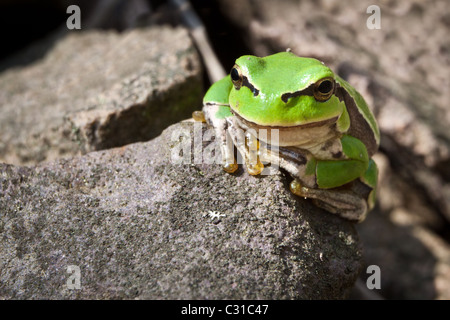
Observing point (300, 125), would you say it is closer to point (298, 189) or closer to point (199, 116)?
point (298, 189)

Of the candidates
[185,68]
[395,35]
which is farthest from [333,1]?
[185,68]

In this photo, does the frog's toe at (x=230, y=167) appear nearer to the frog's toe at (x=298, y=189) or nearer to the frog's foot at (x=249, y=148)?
the frog's foot at (x=249, y=148)

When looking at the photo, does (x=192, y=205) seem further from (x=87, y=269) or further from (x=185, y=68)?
(x=185, y=68)

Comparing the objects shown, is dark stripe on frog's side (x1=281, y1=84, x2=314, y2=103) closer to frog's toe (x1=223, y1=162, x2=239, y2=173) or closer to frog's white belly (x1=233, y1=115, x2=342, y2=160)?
frog's white belly (x1=233, y1=115, x2=342, y2=160)

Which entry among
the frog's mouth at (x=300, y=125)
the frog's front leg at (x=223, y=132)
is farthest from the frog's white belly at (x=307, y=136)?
the frog's front leg at (x=223, y=132)

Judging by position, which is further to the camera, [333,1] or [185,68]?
[333,1]

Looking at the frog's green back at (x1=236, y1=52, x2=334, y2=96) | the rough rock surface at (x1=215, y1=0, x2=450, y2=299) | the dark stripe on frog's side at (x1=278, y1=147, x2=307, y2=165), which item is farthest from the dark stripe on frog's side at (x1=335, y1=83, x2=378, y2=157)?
the rough rock surface at (x1=215, y1=0, x2=450, y2=299)
